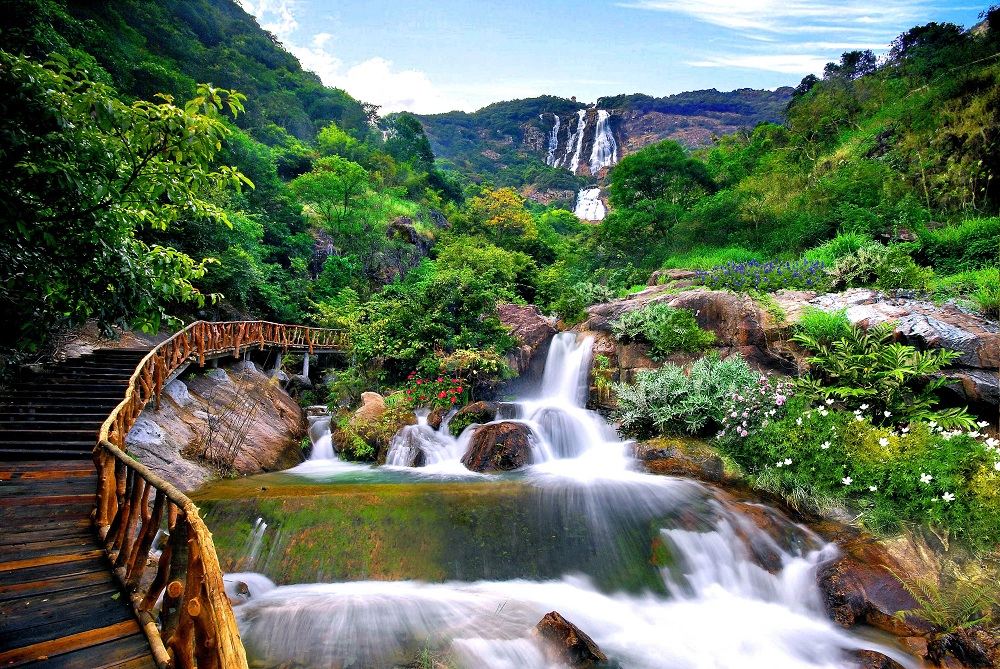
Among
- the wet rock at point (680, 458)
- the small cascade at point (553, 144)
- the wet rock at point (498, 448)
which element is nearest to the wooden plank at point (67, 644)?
the wet rock at point (498, 448)

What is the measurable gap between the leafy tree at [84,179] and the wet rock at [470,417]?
7.59 meters

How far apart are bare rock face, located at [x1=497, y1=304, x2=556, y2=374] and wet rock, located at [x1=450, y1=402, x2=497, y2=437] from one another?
3.00 metres

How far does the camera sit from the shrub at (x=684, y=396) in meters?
9.27

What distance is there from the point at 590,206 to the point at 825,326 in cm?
5084

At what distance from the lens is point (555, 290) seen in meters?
21.3

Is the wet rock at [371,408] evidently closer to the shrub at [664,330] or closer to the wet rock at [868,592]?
the shrub at [664,330]

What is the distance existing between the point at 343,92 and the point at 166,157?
167 ft

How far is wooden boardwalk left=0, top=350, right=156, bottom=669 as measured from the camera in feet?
10.3

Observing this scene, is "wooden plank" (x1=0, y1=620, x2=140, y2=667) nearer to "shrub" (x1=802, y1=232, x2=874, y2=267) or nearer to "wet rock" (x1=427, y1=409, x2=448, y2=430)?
"wet rock" (x1=427, y1=409, x2=448, y2=430)

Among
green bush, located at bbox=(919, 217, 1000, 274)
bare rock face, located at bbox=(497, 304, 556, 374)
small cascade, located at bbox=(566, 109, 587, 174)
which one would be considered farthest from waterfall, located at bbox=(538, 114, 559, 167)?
green bush, located at bbox=(919, 217, 1000, 274)

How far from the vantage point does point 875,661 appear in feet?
15.0

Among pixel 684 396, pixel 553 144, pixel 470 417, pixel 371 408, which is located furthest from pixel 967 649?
pixel 553 144

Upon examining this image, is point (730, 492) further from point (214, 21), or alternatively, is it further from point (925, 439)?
point (214, 21)

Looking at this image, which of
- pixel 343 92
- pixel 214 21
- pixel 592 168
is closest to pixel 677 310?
pixel 343 92
